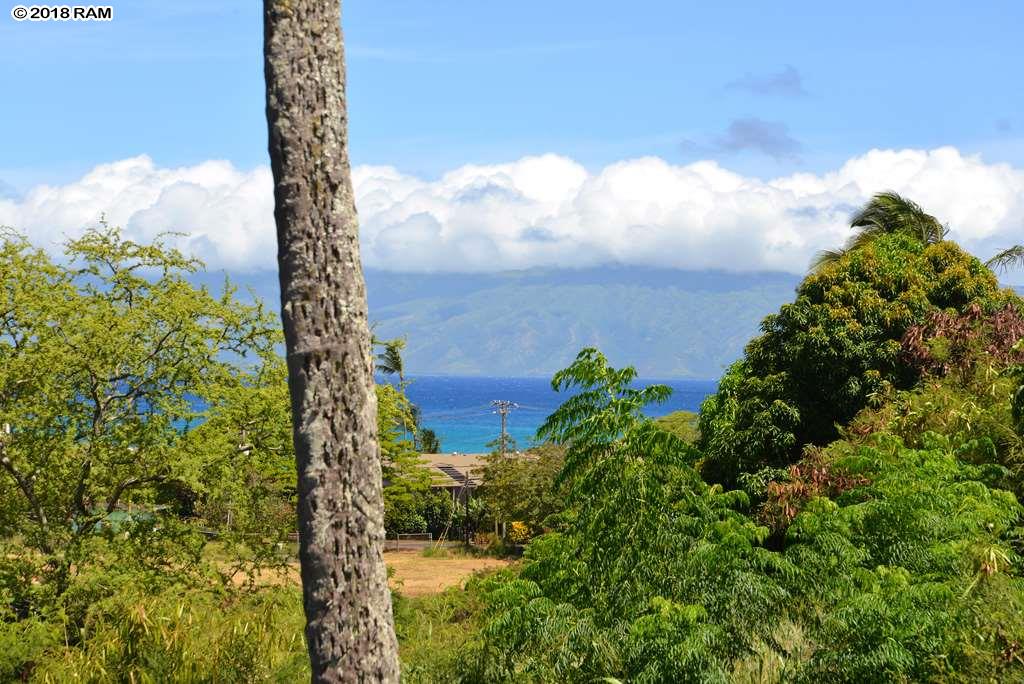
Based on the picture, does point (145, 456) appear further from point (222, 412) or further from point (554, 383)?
point (554, 383)

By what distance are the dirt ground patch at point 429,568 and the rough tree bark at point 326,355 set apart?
25.6 m

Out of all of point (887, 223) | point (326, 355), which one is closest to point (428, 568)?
point (887, 223)

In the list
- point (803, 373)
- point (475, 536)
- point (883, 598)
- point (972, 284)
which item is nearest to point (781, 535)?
point (803, 373)

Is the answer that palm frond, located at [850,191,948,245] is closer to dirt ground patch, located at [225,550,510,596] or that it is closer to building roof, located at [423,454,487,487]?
dirt ground patch, located at [225,550,510,596]

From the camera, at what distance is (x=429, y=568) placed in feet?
139

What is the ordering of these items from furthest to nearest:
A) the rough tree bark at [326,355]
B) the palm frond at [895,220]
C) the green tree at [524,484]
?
the green tree at [524,484] → the palm frond at [895,220] → the rough tree bark at [326,355]

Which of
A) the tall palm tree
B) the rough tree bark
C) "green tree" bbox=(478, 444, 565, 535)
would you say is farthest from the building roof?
the rough tree bark

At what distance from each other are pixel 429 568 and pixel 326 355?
35.7 m

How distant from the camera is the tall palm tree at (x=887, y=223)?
106ft

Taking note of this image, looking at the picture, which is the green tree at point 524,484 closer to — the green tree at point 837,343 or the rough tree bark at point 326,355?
the green tree at point 837,343

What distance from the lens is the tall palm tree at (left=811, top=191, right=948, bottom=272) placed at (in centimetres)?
3219

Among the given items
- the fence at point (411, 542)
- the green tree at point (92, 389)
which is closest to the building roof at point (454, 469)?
the fence at point (411, 542)

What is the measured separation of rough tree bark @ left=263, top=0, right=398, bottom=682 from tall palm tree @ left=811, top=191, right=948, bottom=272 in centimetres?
2615

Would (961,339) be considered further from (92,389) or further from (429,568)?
(429,568)
